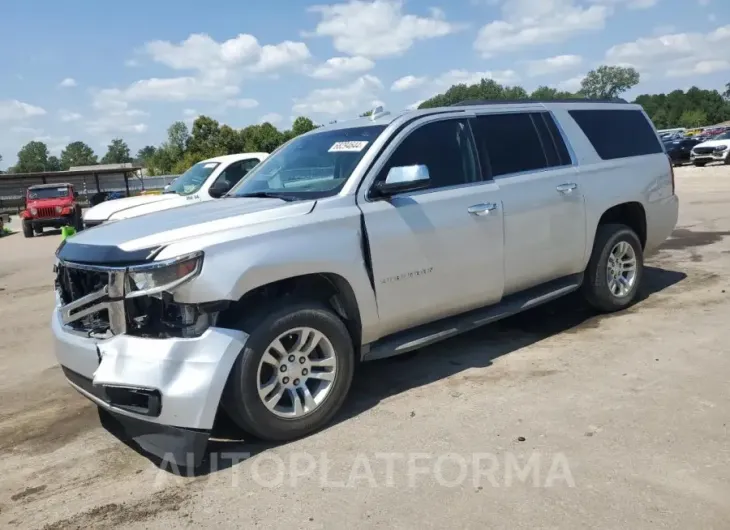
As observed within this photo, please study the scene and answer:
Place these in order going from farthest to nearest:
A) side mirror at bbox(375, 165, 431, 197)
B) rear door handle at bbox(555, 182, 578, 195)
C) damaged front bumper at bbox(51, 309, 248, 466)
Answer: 1. rear door handle at bbox(555, 182, 578, 195)
2. side mirror at bbox(375, 165, 431, 197)
3. damaged front bumper at bbox(51, 309, 248, 466)

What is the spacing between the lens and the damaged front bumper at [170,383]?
3.50 metres

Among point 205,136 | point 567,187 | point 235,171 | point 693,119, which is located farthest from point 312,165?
point 693,119

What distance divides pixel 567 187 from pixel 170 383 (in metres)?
3.71

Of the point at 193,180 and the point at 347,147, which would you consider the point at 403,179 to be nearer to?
the point at 347,147

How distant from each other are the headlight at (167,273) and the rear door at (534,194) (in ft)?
8.26

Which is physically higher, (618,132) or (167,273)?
(618,132)

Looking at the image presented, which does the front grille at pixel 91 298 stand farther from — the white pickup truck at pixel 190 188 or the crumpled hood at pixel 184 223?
the white pickup truck at pixel 190 188

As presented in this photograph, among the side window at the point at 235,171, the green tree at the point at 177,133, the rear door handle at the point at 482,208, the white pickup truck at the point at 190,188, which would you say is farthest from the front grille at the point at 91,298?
the green tree at the point at 177,133

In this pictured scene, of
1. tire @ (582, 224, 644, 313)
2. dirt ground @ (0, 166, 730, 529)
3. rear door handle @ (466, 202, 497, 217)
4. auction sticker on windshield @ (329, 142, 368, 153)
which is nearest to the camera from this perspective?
dirt ground @ (0, 166, 730, 529)

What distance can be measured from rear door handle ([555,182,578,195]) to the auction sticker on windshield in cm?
186

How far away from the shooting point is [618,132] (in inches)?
250

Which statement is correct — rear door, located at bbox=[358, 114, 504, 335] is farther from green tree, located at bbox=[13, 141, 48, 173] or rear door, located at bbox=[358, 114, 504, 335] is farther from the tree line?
green tree, located at bbox=[13, 141, 48, 173]

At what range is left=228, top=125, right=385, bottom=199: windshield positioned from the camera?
4.54 m

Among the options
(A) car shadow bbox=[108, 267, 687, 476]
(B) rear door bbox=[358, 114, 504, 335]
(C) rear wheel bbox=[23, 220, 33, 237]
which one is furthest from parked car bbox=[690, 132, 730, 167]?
(B) rear door bbox=[358, 114, 504, 335]
